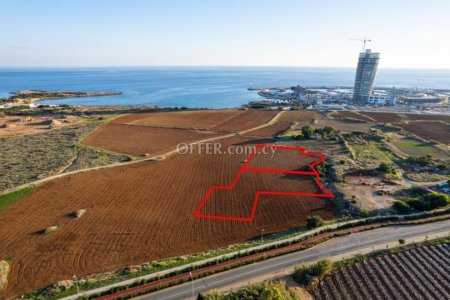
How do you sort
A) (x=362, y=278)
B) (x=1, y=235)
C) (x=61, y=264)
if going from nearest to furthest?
(x=362, y=278), (x=61, y=264), (x=1, y=235)

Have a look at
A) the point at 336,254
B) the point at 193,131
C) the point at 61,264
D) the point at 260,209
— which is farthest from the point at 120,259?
the point at 193,131

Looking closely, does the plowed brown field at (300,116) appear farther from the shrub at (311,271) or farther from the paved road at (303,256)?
the shrub at (311,271)

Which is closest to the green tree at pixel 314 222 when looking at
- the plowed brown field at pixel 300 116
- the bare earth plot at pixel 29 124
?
the plowed brown field at pixel 300 116

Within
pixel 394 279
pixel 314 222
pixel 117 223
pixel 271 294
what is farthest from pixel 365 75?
pixel 271 294

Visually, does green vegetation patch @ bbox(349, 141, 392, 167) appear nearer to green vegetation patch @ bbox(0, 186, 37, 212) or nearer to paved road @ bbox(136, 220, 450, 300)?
paved road @ bbox(136, 220, 450, 300)

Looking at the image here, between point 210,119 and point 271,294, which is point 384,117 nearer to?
point 210,119

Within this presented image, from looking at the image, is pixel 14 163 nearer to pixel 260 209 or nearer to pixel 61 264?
pixel 61 264
